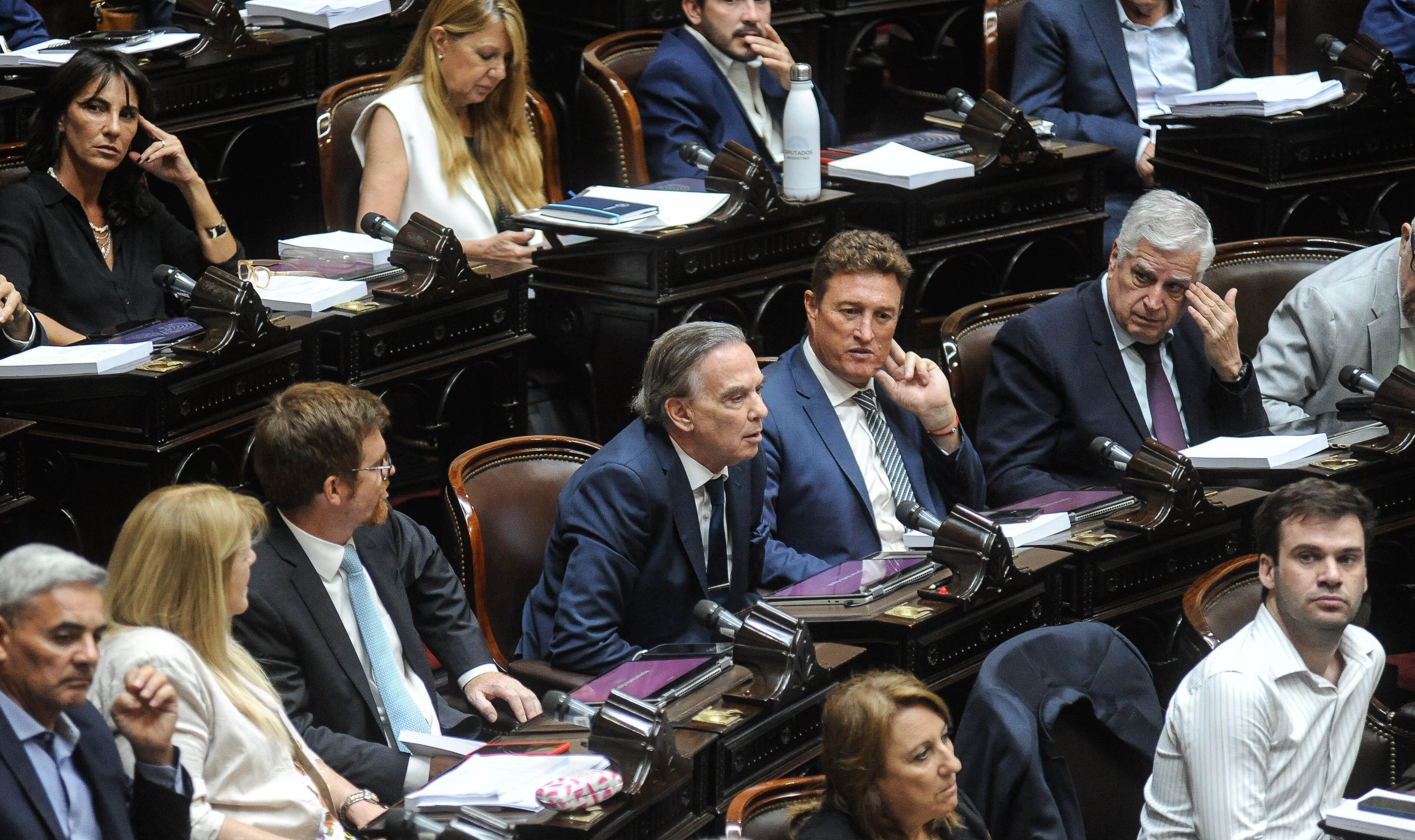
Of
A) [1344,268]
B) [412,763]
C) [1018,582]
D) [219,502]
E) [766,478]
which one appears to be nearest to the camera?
[219,502]

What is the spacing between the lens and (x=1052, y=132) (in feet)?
16.1

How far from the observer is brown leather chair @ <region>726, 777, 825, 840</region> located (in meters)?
2.55

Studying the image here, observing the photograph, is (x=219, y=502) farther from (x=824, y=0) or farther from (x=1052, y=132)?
(x=824, y=0)

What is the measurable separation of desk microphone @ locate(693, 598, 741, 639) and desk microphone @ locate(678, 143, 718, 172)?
5.91 feet

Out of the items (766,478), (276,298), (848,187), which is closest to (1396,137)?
(848,187)

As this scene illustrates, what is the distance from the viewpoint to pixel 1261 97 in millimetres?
4785

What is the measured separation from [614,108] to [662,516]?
1784 millimetres

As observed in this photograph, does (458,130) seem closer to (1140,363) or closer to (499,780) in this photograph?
(1140,363)

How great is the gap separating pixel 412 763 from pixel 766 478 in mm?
1046

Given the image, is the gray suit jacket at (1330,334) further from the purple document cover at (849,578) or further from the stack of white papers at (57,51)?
the stack of white papers at (57,51)

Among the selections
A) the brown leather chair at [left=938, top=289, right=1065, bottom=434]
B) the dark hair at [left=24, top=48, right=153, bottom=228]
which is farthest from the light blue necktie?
the brown leather chair at [left=938, top=289, right=1065, bottom=434]

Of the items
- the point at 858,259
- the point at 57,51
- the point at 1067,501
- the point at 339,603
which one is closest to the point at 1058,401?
the point at 1067,501

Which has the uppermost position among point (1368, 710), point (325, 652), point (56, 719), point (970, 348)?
point (56, 719)

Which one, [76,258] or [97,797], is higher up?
[76,258]
